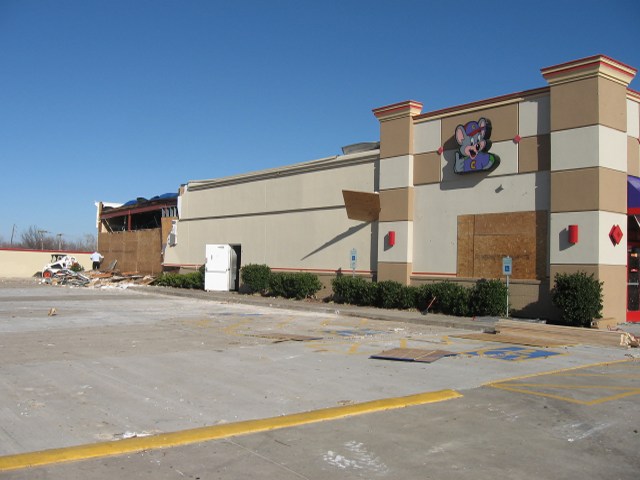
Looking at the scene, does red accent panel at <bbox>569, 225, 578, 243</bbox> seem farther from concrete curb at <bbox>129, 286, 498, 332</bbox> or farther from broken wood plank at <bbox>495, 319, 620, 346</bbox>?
concrete curb at <bbox>129, 286, 498, 332</bbox>

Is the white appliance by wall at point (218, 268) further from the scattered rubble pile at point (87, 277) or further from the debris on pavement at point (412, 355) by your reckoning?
the debris on pavement at point (412, 355)

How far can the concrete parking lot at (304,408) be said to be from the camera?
564 centimetres

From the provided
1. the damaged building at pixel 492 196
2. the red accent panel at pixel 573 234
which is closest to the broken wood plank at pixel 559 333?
the damaged building at pixel 492 196

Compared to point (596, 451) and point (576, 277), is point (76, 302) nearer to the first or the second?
point (576, 277)

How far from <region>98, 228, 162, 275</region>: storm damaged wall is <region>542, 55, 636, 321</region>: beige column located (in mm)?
29011

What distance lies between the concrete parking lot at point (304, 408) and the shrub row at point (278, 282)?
1155 cm

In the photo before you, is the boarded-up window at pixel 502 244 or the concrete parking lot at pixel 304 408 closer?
the concrete parking lot at pixel 304 408

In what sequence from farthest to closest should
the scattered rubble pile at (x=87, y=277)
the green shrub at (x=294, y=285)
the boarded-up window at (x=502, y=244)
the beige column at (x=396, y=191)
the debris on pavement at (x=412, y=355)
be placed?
the scattered rubble pile at (x=87, y=277)
the green shrub at (x=294, y=285)
the beige column at (x=396, y=191)
the boarded-up window at (x=502, y=244)
the debris on pavement at (x=412, y=355)

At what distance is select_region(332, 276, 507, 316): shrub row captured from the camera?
19359mm

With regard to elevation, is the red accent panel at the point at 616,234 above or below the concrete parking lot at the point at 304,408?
above

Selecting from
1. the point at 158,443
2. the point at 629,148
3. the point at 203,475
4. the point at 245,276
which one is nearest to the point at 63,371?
the point at 158,443

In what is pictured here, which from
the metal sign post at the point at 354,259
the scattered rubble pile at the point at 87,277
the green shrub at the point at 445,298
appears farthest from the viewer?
the scattered rubble pile at the point at 87,277

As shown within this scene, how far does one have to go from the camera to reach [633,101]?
63.3ft

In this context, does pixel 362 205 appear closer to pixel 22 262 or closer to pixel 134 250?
pixel 134 250
